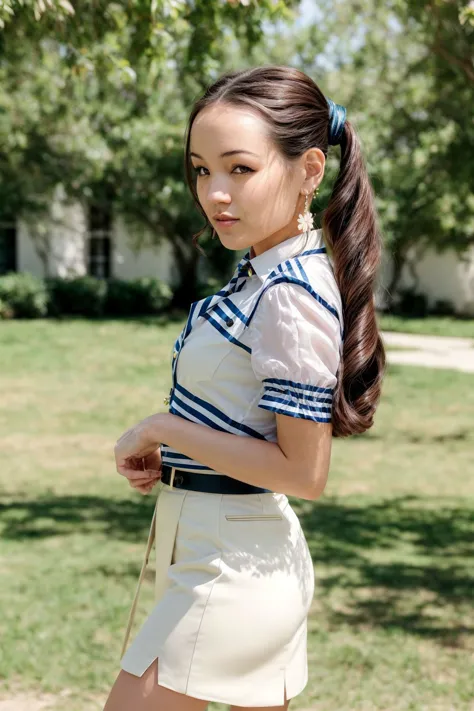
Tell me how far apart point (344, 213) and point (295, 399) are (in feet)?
1.43

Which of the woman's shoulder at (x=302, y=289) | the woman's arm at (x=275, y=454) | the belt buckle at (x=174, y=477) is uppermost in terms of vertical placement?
the woman's shoulder at (x=302, y=289)

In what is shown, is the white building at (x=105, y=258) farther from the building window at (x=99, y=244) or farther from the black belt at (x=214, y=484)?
the black belt at (x=214, y=484)

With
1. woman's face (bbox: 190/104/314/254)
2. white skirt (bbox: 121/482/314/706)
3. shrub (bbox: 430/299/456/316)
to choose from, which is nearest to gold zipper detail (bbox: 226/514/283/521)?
white skirt (bbox: 121/482/314/706)

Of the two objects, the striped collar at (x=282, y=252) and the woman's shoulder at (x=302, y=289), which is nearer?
the woman's shoulder at (x=302, y=289)

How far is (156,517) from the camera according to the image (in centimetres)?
194

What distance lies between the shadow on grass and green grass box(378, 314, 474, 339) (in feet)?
42.4

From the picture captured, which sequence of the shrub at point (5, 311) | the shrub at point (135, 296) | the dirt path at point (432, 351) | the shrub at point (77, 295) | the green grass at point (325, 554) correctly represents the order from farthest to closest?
1. the shrub at point (135, 296)
2. the shrub at point (77, 295)
3. the shrub at point (5, 311)
4. the dirt path at point (432, 351)
5. the green grass at point (325, 554)

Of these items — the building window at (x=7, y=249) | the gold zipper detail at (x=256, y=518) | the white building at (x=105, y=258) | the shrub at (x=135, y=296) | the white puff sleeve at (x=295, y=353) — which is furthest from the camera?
the building window at (x=7, y=249)

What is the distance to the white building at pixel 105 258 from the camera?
77.6 ft

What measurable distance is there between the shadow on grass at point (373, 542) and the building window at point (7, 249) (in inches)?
701

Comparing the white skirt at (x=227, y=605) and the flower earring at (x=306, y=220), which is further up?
the flower earring at (x=306, y=220)

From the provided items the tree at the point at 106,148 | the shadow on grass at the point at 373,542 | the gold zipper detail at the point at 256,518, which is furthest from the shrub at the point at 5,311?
the gold zipper detail at the point at 256,518

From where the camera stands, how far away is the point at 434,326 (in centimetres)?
2167

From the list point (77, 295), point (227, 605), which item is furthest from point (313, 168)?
point (77, 295)
